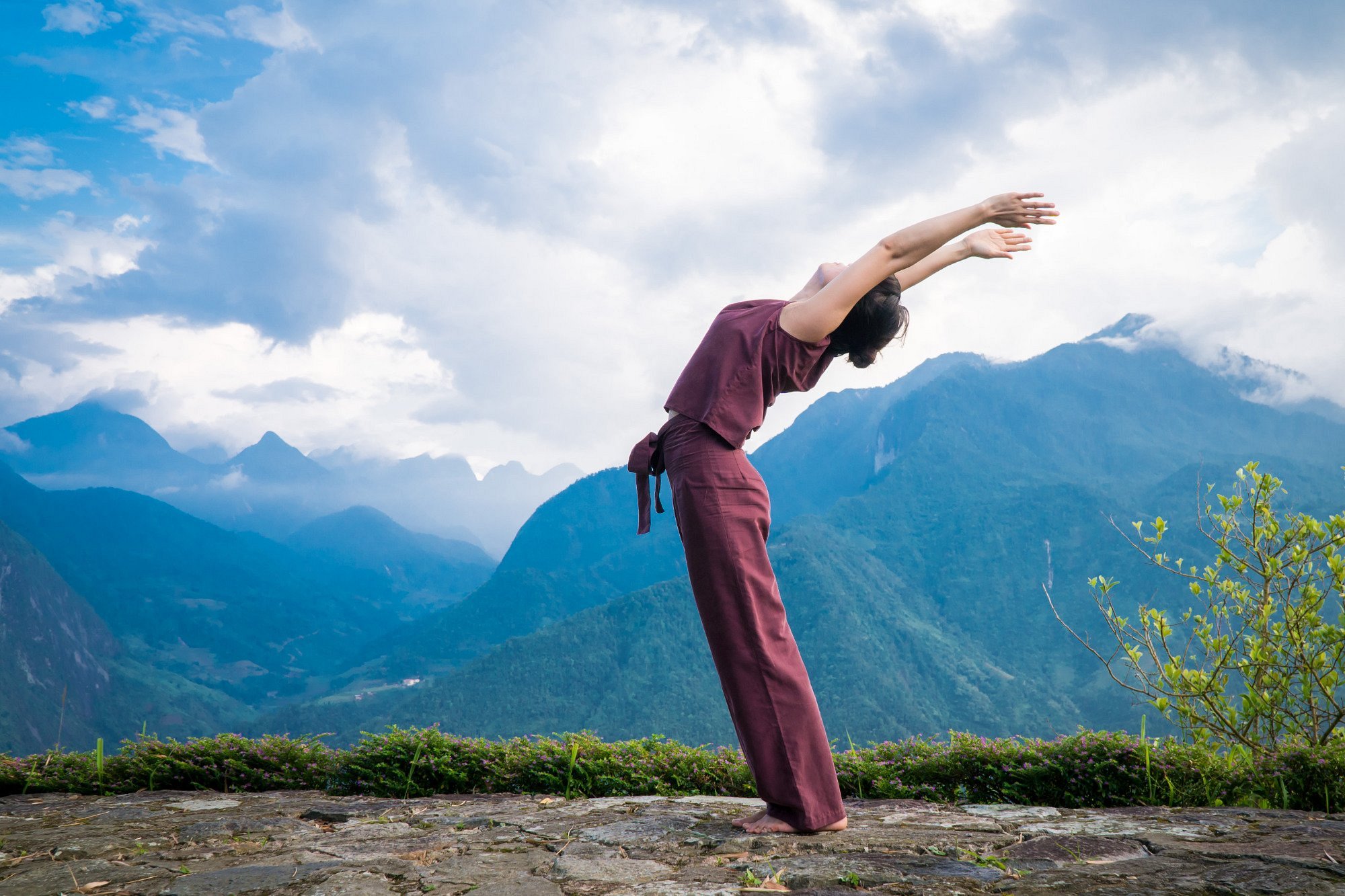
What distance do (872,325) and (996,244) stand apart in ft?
1.67

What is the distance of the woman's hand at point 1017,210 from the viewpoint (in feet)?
8.83

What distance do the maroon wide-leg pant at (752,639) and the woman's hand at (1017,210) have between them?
1196 mm

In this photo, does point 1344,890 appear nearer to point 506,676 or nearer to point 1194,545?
point 506,676

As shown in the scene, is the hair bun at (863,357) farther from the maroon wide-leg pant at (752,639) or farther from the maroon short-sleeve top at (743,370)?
the maroon wide-leg pant at (752,639)

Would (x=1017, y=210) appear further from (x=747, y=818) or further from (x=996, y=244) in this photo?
(x=747, y=818)

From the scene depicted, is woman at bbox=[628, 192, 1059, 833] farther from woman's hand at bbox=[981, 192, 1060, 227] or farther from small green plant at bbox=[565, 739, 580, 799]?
small green plant at bbox=[565, 739, 580, 799]

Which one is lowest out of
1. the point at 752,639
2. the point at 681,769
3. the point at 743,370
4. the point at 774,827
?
the point at 681,769

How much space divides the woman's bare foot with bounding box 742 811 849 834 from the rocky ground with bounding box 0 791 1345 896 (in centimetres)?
4

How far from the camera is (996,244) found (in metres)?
2.86

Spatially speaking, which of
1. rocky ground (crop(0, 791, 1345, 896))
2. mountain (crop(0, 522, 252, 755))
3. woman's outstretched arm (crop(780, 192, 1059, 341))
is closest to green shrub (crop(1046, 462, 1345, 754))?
rocky ground (crop(0, 791, 1345, 896))

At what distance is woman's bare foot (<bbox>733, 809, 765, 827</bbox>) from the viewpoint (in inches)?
111

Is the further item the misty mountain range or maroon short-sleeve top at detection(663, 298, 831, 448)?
the misty mountain range

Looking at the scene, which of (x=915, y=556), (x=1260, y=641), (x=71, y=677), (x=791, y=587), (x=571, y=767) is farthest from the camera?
(x=915, y=556)

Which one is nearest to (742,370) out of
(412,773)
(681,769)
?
(681,769)
